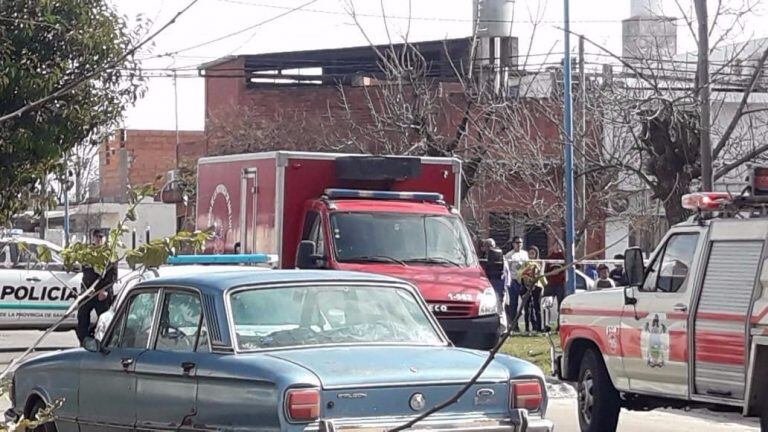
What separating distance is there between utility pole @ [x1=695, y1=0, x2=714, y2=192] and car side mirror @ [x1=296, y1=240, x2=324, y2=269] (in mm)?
5091

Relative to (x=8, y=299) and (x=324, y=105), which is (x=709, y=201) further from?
(x=324, y=105)

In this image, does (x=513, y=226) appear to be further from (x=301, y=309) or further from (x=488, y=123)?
(x=301, y=309)

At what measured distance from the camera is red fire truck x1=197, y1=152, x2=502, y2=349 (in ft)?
51.1

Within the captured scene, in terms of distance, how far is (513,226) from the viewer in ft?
137

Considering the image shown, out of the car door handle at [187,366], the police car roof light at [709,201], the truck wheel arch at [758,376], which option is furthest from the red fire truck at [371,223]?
the car door handle at [187,366]

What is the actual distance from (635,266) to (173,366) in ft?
17.6

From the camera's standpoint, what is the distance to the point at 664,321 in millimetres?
11336

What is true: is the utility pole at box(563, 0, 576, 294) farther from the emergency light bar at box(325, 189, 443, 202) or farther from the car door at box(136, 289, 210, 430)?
the car door at box(136, 289, 210, 430)

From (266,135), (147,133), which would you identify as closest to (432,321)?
(266,135)

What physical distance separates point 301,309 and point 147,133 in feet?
209

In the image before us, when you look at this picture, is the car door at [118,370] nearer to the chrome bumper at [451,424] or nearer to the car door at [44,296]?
the chrome bumper at [451,424]

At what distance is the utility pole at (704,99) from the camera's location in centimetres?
1680

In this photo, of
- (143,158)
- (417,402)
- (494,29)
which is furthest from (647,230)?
(143,158)

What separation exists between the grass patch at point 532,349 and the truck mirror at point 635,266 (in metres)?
5.91
